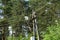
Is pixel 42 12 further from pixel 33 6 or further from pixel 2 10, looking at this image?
pixel 2 10

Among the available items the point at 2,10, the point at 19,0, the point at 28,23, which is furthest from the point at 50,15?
the point at 2,10

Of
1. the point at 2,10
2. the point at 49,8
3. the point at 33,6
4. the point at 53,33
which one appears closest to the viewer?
the point at 53,33

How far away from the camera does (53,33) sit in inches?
653

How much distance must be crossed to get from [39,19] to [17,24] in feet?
12.9

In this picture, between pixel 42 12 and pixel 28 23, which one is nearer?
pixel 42 12

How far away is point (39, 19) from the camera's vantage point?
26.7m

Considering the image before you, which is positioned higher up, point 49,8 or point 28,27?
point 49,8

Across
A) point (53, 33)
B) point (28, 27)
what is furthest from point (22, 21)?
point (53, 33)

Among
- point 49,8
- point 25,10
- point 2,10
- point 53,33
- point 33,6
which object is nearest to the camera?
point 53,33

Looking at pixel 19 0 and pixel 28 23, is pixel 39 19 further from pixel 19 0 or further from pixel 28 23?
pixel 19 0

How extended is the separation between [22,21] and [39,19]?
259 centimetres

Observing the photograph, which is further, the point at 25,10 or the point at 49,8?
the point at 25,10

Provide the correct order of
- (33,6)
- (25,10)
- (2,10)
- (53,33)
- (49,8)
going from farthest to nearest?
(2,10)
(25,10)
(33,6)
(49,8)
(53,33)

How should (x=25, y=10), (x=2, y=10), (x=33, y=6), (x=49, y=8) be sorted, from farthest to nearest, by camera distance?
(x=2, y=10)
(x=25, y=10)
(x=33, y=6)
(x=49, y=8)
